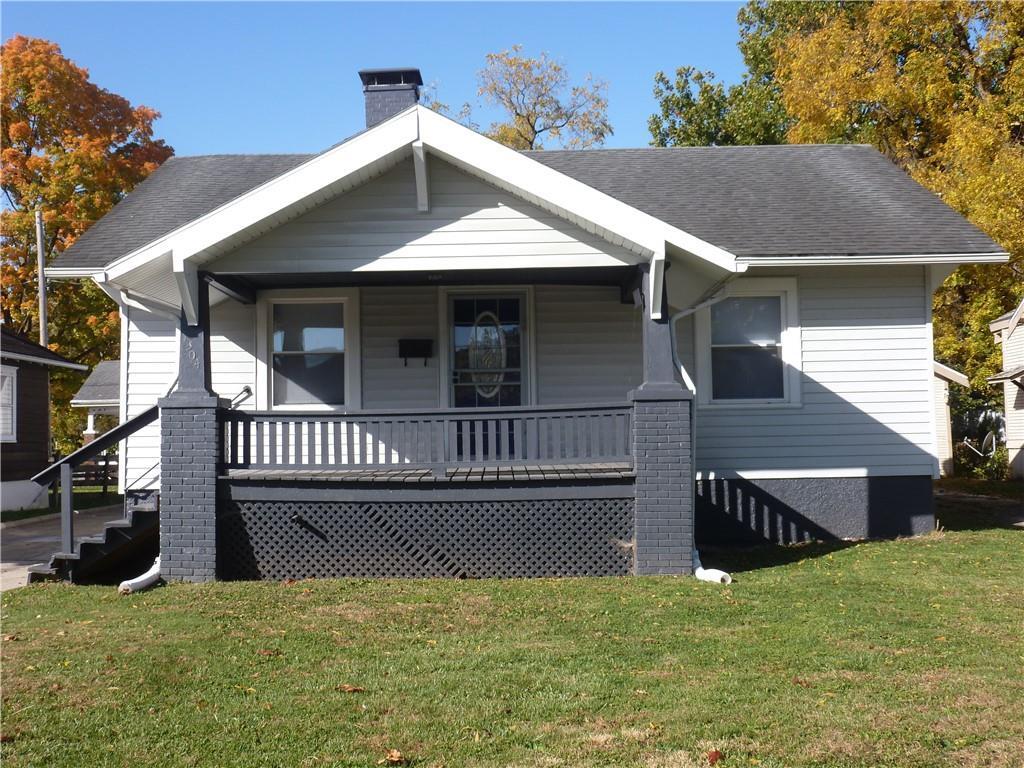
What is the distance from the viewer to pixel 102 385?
27047mm

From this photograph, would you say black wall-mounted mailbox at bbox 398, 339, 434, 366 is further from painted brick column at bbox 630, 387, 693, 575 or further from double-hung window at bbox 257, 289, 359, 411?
painted brick column at bbox 630, 387, 693, 575

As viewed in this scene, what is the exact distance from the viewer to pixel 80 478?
26.4m

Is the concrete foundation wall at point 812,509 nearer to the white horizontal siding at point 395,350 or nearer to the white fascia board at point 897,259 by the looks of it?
the white fascia board at point 897,259

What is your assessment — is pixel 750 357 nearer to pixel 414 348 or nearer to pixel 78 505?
pixel 414 348

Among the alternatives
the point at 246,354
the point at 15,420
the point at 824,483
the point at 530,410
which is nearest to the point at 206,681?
the point at 530,410

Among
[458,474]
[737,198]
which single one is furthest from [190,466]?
[737,198]

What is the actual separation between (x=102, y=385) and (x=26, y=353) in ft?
23.5

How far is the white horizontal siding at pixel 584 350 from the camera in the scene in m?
11.9

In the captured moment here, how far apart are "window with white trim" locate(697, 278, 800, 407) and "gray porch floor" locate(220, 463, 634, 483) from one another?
2.62m

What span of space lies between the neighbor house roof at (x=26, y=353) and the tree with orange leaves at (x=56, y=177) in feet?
23.1

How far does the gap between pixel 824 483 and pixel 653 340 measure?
12.7 ft

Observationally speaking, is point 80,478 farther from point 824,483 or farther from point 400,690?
point 400,690

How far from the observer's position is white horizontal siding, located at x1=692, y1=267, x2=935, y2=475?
11789 mm

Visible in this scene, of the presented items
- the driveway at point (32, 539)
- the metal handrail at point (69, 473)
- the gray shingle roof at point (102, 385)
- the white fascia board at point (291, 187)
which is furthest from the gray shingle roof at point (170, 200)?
the gray shingle roof at point (102, 385)
